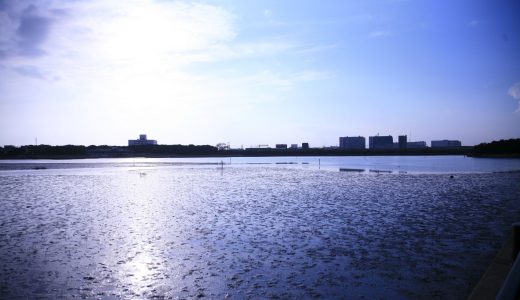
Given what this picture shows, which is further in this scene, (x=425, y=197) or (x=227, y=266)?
(x=425, y=197)

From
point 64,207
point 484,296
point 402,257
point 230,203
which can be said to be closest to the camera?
point 484,296

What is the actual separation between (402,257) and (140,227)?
40.9ft

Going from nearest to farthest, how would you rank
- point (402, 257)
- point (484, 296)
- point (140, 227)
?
point (484, 296), point (402, 257), point (140, 227)

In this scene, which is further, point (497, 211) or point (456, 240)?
point (497, 211)

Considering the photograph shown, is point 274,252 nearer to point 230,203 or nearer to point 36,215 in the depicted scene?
point 230,203

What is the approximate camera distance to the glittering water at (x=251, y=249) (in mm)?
9594

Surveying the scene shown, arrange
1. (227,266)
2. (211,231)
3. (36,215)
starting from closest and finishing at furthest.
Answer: (227,266) → (211,231) → (36,215)

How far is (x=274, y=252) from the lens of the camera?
1318 cm

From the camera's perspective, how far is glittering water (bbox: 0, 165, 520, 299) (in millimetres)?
9594

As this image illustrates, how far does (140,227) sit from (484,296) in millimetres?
15140

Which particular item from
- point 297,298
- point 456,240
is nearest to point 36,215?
point 297,298

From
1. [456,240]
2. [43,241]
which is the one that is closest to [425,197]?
[456,240]

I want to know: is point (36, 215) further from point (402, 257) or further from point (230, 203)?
point (402, 257)

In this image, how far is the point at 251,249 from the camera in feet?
44.7
